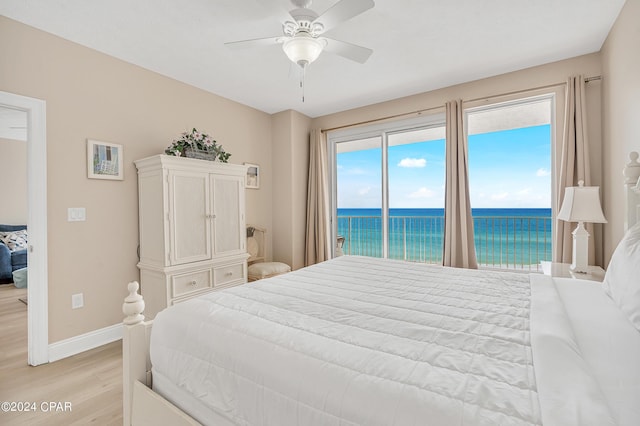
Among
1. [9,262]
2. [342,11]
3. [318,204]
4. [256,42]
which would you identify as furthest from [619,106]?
[9,262]

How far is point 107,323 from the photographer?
8.88ft

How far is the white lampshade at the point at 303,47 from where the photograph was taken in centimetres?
188

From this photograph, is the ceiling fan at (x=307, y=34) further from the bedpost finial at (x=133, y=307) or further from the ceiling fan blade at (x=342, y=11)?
the bedpost finial at (x=133, y=307)

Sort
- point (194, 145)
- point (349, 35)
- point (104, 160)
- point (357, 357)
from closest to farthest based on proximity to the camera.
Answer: point (357, 357), point (349, 35), point (104, 160), point (194, 145)

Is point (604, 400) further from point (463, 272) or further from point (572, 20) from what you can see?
point (572, 20)

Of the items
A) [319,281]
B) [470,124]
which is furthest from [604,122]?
[319,281]

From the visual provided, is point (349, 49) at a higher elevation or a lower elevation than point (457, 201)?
higher

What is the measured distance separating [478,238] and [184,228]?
12.2 ft

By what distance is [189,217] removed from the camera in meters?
2.87

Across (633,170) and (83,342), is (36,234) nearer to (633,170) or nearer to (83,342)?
(83,342)

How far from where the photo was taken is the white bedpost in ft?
4.37

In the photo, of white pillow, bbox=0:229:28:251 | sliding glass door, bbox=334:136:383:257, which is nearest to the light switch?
sliding glass door, bbox=334:136:383:257

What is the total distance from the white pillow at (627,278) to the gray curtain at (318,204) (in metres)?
3.26

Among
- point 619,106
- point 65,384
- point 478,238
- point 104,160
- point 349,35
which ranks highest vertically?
point 349,35
